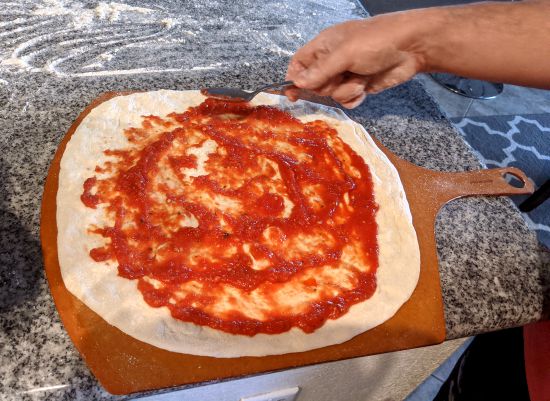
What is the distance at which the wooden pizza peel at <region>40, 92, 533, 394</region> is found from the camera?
0.94 meters

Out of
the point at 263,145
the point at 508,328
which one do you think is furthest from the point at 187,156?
the point at 508,328

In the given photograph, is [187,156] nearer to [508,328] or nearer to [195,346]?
[195,346]

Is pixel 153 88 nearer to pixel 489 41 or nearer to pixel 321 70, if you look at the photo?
pixel 321 70

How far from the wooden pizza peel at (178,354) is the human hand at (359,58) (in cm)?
40

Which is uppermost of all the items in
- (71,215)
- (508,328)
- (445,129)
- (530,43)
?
(530,43)

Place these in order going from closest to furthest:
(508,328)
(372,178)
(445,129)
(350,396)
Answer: (508,328) < (372,178) < (350,396) < (445,129)

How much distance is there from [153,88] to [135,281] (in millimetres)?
789

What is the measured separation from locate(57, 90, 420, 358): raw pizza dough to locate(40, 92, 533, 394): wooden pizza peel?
18 mm

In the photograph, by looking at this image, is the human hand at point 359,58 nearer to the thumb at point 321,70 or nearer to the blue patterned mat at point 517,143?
the thumb at point 321,70

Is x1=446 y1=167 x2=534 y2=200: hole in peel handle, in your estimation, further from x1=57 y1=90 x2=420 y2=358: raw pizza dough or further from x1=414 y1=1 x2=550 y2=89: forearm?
x1=414 y1=1 x2=550 y2=89: forearm

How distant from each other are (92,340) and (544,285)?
127 centimetres

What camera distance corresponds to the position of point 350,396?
1557mm

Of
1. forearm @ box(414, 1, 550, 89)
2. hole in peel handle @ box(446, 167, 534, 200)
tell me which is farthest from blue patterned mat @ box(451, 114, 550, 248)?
forearm @ box(414, 1, 550, 89)

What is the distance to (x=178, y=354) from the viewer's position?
0.98m
